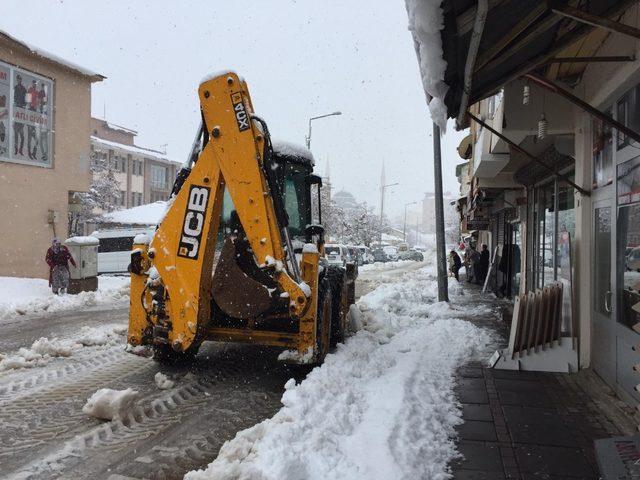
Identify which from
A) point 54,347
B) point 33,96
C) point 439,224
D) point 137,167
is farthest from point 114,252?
point 137,167

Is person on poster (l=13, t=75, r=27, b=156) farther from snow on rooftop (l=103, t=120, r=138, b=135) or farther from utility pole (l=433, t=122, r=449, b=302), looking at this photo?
snow on rooftop (l=103, t=120, r=138, b=135)

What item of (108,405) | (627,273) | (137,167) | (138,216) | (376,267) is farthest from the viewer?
(137,167)

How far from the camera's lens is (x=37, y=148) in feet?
63.3

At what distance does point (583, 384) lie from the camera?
6316 millimetres

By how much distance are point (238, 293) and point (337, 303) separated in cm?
183

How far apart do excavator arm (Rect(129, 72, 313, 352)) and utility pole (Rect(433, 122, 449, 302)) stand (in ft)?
29.7

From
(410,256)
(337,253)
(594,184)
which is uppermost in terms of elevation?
(594,184)

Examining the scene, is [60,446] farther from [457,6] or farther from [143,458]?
[457,6]

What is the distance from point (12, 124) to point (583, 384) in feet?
61.1

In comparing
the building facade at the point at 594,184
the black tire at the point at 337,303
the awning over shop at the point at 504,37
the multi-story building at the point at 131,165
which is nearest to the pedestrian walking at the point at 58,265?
the black tire at the point at 337,303

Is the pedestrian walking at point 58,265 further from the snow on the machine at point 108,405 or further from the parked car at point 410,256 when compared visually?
the parked car at point 410,256

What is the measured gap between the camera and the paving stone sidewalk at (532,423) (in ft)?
13.1

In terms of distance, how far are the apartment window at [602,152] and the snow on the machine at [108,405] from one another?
555 cm

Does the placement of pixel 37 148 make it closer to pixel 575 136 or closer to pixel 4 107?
pixel 4 107
